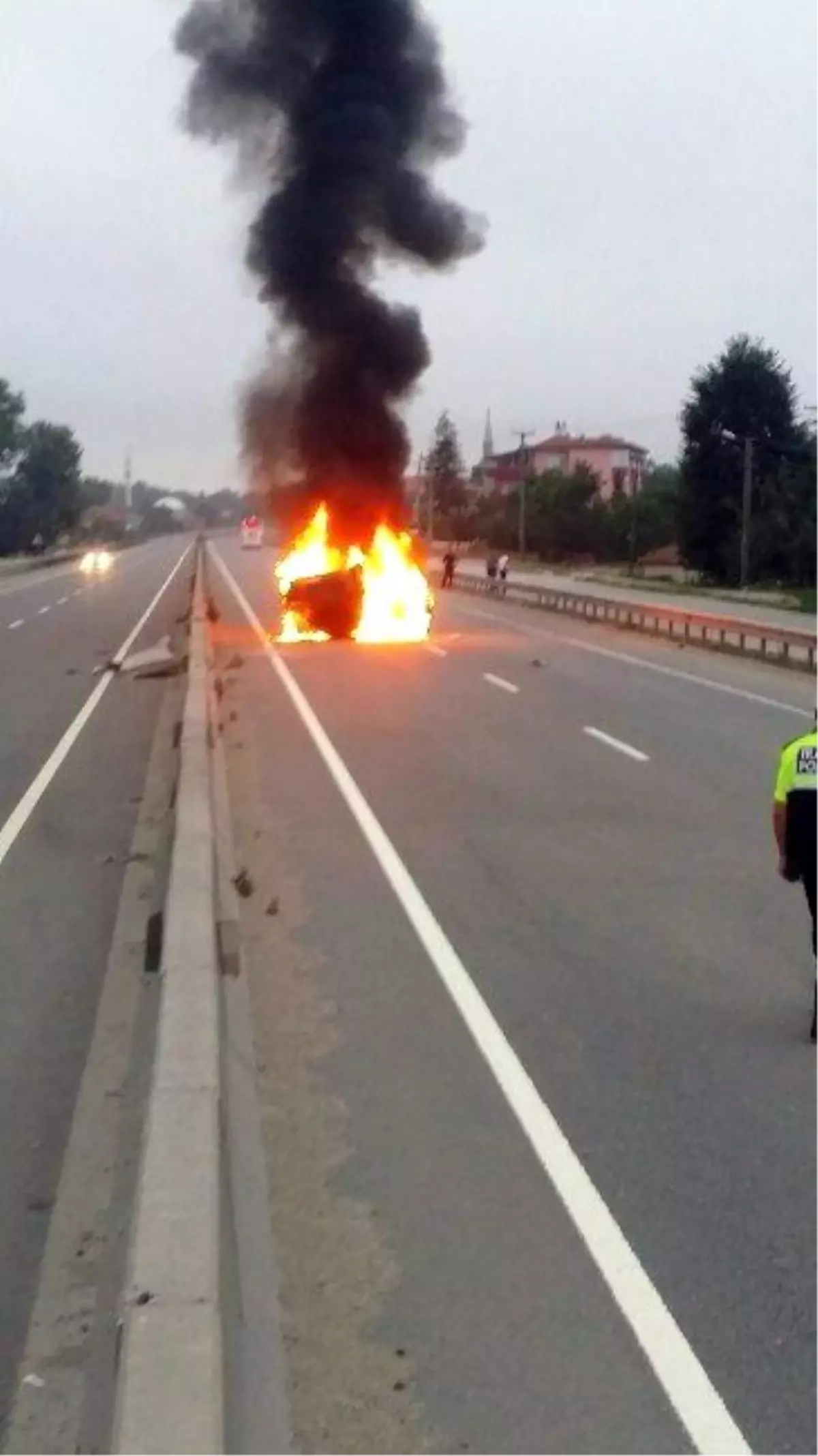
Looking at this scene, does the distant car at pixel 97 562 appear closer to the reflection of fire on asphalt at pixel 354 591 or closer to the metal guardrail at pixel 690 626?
the metal guardrail at pixel 690 626

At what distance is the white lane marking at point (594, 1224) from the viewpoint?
14.5 feet

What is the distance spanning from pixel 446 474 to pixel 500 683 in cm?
12985

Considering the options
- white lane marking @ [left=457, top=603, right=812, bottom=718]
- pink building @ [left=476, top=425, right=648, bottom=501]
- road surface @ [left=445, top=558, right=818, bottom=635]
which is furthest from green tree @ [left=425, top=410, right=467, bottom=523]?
white lane marking @ [left=457, top=603, right=812, bottom=718]

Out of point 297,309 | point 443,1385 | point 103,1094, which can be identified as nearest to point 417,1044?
point 103,1094

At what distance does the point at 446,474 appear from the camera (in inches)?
6152

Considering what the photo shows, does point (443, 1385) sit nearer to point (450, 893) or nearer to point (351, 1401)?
point (351, 1401)

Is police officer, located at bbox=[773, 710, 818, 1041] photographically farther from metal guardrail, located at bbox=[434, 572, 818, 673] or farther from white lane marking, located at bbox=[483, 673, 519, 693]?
metal guardrail, located at bbox=[434, 572, 818, 673]

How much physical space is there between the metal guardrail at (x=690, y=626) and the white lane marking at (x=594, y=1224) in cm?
2159

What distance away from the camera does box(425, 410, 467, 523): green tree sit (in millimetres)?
151875

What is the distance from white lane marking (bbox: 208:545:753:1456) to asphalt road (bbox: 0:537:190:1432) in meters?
1.47

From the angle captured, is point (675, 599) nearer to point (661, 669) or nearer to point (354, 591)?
point (354, 591)

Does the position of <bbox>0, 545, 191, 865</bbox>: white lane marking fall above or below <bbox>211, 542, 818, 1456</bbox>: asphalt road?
below

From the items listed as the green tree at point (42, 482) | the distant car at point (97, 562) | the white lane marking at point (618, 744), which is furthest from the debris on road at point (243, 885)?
the green tree at point (42, 482)

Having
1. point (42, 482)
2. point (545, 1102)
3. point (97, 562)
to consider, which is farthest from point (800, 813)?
point (42, 482)
